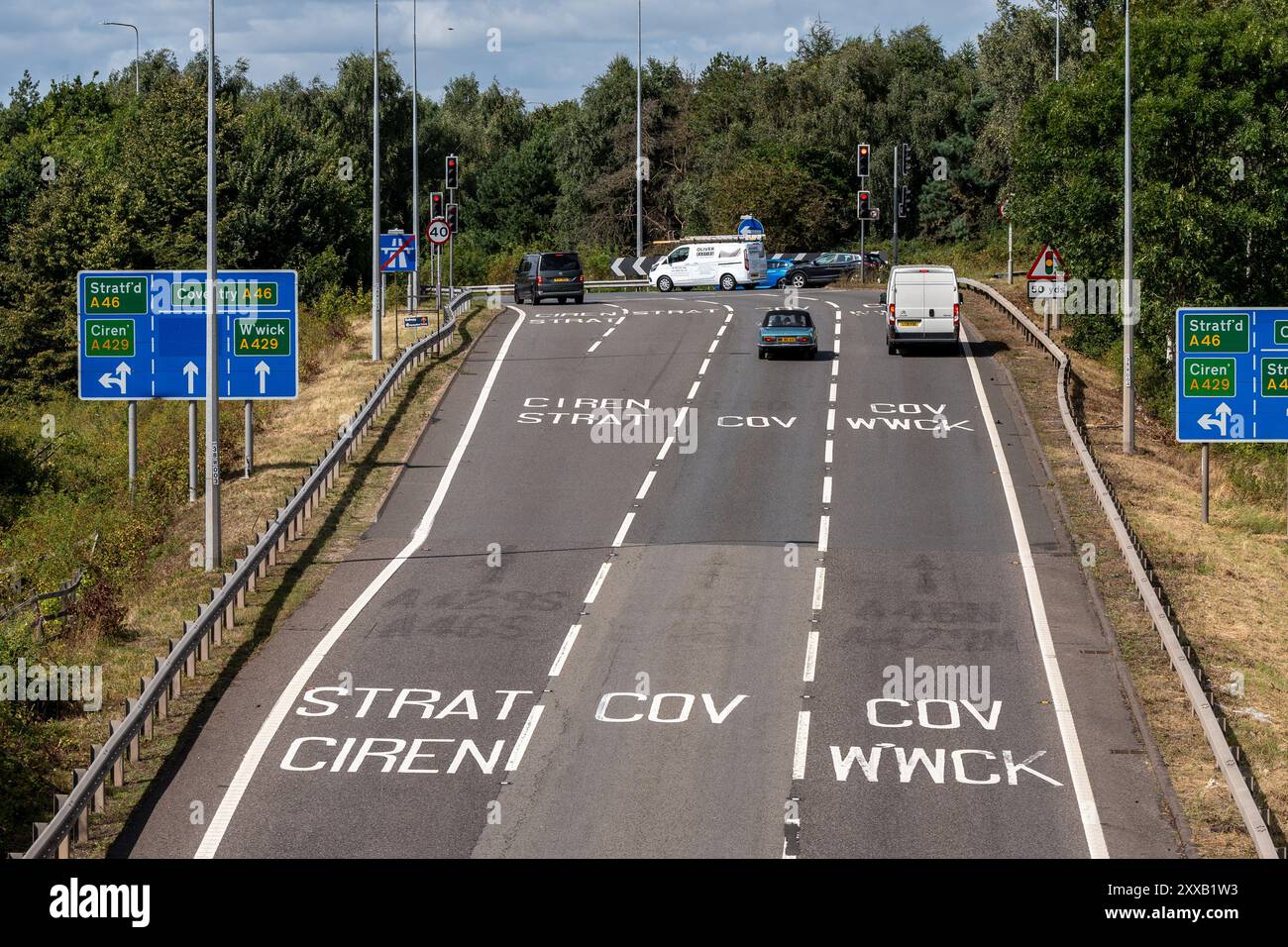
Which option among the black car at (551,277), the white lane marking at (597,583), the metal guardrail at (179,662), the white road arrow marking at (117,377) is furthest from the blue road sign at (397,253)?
the white lane marking at (597,583)

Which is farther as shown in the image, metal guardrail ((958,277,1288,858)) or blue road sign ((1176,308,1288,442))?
blue road sign ((1176,308,1288,442))

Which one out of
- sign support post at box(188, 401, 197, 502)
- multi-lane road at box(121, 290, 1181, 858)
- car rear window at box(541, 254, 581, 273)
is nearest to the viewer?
multi-lane road at box(121, 290, 1181, 858)

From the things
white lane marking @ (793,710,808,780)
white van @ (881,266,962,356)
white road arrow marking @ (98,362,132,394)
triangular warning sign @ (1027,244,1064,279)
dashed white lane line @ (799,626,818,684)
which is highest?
triangular warning sign @ (1027,244,1064,279)

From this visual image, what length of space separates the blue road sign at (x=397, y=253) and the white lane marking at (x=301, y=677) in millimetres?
A: 7781

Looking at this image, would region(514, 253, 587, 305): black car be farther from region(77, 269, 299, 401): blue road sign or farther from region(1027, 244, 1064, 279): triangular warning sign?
region(77, 269, 299, 401): blue road sign

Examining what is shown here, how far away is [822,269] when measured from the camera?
6238 centimetres

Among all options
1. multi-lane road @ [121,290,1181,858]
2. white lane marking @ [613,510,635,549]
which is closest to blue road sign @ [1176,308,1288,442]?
multi-lane road @ [121,290,1181,858]

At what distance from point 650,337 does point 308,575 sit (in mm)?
22484

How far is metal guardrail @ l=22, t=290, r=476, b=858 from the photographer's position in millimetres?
12688

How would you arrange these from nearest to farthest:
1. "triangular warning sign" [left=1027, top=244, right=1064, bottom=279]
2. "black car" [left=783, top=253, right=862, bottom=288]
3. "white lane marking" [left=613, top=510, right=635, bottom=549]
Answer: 1. "white lane marking" [left=613, top=510, right=635, bottom=549]
2. "triangular warning sign" [left=1027, top=244, right=1064, bottom=279]
3. "black car" [left=783, top=253, right=862, bottom=288]

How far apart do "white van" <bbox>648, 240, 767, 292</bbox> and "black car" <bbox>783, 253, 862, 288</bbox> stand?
2165 millimetres

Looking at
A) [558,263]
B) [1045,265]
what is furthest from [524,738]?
[558,263]

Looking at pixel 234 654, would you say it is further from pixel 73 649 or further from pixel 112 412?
pixel 112 412

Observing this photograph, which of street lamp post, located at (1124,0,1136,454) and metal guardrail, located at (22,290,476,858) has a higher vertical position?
street lamp post, located at (1124,0,1136,454)
